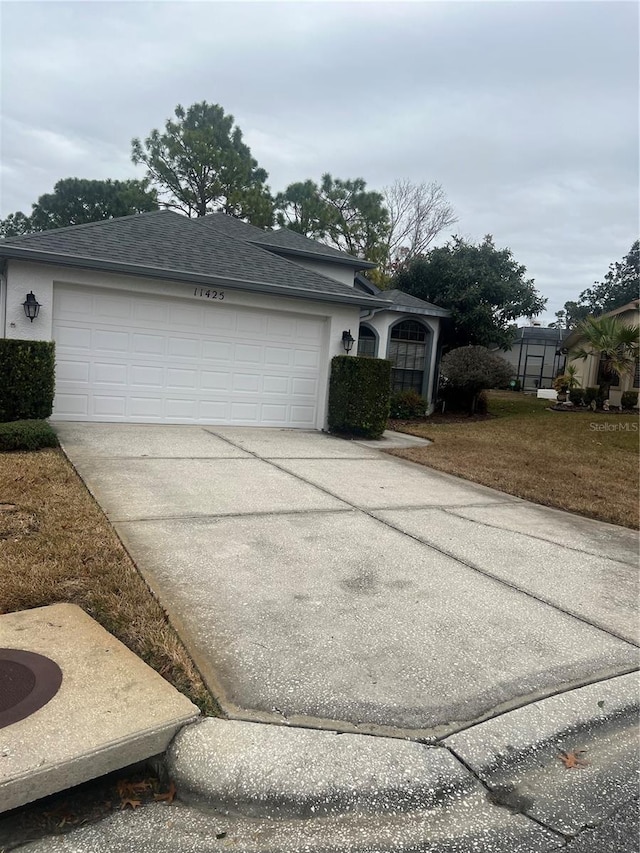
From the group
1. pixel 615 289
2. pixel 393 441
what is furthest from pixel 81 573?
pixel 615 289

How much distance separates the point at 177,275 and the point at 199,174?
68.4ft

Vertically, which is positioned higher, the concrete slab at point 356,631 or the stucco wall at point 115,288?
the stucco wall at point 115,288

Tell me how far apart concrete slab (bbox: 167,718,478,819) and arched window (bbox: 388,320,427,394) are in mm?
13949

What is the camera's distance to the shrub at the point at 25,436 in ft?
21.7

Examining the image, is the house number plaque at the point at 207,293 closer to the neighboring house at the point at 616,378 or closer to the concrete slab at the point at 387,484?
the concrete slab at the point at 387,484

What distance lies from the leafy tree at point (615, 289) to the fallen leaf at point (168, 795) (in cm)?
3883

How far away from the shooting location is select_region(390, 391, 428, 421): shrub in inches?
595

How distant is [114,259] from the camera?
30.0 ft

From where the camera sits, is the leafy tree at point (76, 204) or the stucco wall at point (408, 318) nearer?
the stucco wall at point (408, 318)

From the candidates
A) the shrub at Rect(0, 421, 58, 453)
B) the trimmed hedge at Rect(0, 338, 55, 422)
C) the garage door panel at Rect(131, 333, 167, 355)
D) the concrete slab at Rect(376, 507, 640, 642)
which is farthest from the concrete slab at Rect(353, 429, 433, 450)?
the trimmed hedge at Rect(0, 338, 55, 422)

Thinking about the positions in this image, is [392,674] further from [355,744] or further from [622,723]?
[622,723]

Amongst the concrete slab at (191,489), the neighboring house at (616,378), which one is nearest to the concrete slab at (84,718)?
the concrete slab at (191,489)

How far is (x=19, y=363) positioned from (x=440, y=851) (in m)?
8.00

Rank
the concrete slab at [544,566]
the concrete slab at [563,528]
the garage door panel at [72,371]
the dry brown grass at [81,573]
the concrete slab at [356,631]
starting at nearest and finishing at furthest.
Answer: the concrete slab at [356,631], the dry brown grass at [81,573], the concrete slab at [544,566], the concrete slab at [563,528], the garage door panel at [72,371]
